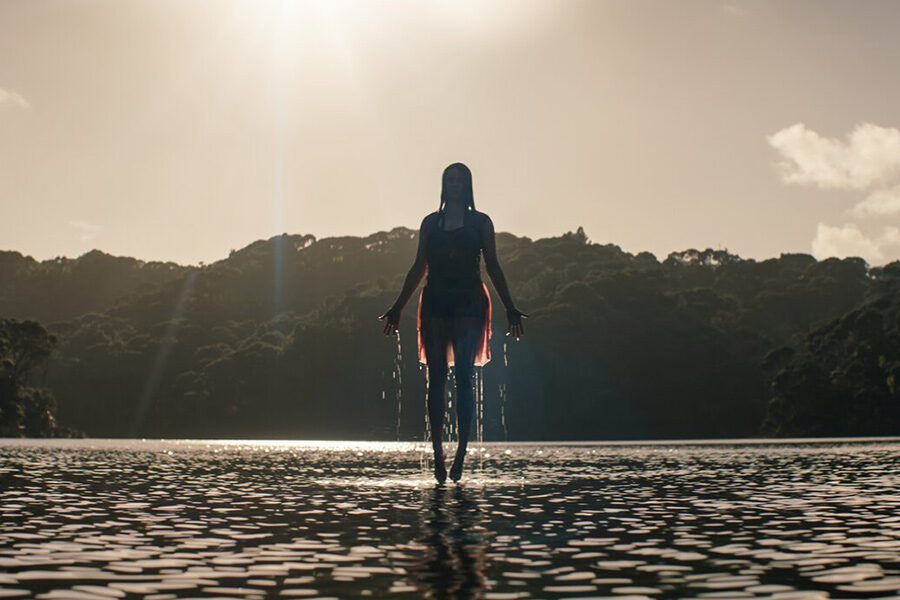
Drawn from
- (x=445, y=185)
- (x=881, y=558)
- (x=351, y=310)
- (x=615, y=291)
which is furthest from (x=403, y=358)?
(x=881, y=558)

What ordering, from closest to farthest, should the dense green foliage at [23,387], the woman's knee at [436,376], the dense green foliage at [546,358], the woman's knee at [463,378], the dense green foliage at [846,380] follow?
the woman's knee at [463,378] < the woman's knee at [436,376] < the dense green foliage at [846,380] < the dense green foliage at [23,387] < the dense green foliage at [546,358]

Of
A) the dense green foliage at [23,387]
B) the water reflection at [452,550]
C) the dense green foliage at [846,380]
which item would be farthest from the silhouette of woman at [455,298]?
the dense green foliage at [23,387]

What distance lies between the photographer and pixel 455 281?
13414 millimetres

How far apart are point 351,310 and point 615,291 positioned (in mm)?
26724

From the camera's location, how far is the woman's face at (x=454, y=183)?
13.6 m

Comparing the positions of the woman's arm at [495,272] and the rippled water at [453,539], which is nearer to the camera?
the rippled water at [453,539]

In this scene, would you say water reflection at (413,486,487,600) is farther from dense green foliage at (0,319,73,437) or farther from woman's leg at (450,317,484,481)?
dense green foliage at (0,319,73,437)

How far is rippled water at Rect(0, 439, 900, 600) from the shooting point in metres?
5.43

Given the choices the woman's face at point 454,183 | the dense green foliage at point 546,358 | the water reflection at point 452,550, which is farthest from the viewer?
the dense green foliage at point 546,358

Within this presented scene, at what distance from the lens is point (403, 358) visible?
4562 inches

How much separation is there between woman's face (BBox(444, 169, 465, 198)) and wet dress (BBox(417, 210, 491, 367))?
0.32m

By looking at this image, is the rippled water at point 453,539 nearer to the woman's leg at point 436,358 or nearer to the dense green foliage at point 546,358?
the woman's leg at point 436,358

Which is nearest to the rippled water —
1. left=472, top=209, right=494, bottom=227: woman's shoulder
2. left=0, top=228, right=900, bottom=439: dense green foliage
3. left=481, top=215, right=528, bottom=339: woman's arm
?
left=481, top=215, right=528, bottom=339: woman's arm

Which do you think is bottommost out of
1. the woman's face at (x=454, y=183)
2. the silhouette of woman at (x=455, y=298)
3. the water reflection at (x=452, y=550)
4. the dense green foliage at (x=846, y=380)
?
the water reflection at (x=452, y=550)
